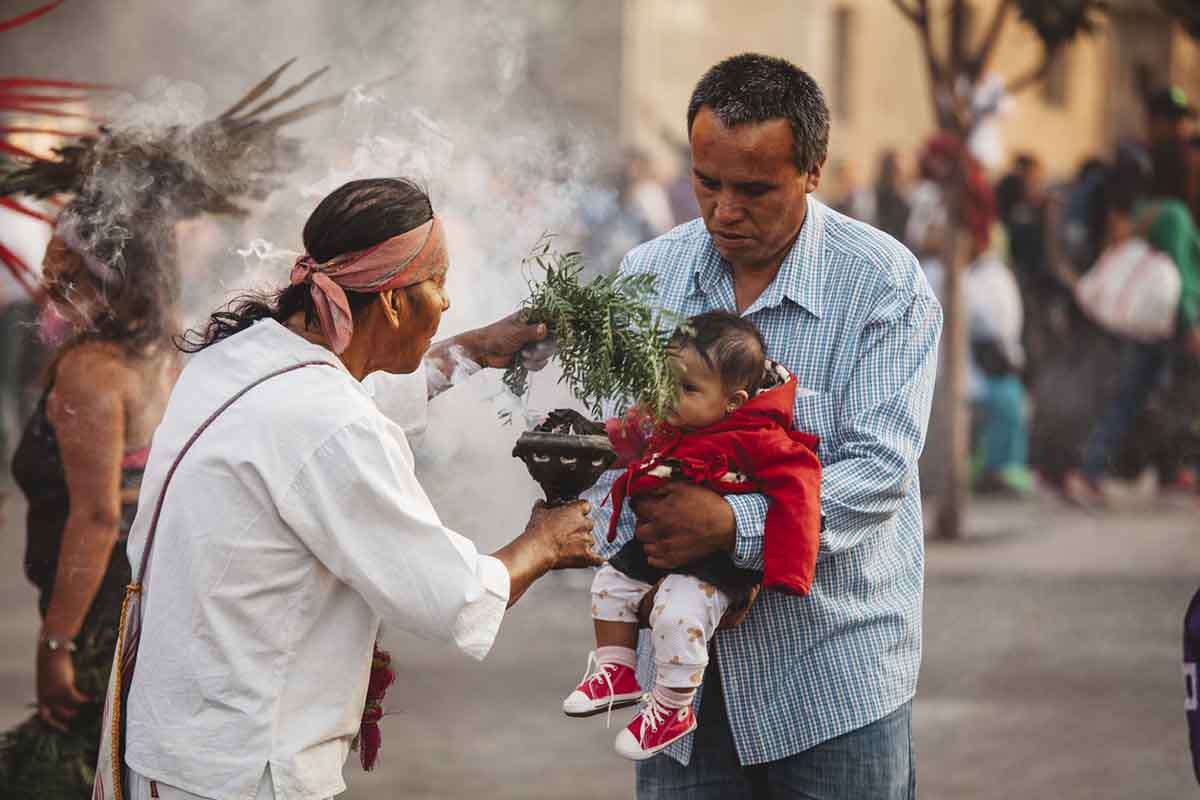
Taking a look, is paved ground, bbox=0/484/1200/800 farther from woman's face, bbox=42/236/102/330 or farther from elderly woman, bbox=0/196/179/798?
woman's face, bbox=42/236/102/330

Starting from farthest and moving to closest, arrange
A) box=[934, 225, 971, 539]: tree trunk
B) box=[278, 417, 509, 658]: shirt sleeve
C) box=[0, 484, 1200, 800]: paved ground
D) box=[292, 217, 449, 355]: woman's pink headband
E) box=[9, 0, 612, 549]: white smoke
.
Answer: box=[934, 225, 971, 539]: tree trunk < box=[0, 484, 1200, 800]: paved ground < box=[9, 0, 612, 549]: white smoke < box=[292, 217, 449, 355]: woman's pink headband < box=[278, 417, 509, 658]: shirt sleeve

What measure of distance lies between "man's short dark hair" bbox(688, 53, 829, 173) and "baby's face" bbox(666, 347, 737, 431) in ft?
1.33

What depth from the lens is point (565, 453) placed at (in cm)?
284

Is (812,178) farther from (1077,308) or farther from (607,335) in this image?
(1077,308)

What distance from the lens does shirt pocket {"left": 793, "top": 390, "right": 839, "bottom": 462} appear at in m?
2.95

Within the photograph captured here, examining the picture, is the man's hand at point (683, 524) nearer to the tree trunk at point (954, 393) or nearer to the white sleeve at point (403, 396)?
the white sleeve at point (403, 396)

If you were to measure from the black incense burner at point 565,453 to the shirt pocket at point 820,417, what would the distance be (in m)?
0.35

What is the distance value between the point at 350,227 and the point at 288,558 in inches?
21.7

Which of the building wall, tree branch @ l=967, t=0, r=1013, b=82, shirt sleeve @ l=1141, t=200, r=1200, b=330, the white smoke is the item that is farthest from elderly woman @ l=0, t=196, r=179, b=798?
shirt sleeve @ l=1141, t=200, r=1200, b=330

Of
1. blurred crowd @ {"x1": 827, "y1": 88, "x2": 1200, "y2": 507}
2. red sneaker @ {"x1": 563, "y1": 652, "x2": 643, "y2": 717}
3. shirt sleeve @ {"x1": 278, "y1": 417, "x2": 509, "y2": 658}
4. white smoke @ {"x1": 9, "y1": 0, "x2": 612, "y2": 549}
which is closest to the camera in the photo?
shirt sleeve @ {"x1": 278, "y1": 417, "x2": 509, "y2": 658}

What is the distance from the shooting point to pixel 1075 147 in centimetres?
2620

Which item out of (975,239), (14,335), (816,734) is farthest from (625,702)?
(14,335)

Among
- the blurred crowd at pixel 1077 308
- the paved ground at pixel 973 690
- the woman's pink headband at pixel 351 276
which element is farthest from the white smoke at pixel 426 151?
the blurred crowd at pixel 1077 308

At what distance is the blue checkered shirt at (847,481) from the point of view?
2.87 metres
